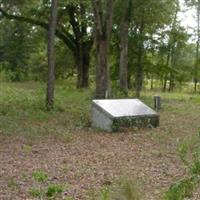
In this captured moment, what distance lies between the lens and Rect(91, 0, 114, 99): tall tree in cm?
1680

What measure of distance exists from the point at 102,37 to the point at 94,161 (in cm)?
898

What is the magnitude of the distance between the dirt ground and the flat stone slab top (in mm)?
325

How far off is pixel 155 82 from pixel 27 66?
15.0m

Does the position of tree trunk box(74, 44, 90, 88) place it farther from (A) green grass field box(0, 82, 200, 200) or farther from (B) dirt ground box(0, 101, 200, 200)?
(B) dirt ground box(0, 101, 200, 200)

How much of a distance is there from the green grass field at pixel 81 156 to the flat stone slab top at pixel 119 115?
25 centimetres

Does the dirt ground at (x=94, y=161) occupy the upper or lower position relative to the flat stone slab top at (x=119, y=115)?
lower

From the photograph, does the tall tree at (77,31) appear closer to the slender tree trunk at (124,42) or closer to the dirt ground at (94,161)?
the slender tree trunk at (124,42)

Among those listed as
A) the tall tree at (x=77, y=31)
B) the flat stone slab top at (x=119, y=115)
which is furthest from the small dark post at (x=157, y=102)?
the tall tree at (x=77, y=31)

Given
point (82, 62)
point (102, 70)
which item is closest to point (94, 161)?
point (102, 70)

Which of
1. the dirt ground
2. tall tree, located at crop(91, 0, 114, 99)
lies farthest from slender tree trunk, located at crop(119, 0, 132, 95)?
the dirt ground

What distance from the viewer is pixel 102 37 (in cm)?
1708

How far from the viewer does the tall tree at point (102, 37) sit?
16.8 meters

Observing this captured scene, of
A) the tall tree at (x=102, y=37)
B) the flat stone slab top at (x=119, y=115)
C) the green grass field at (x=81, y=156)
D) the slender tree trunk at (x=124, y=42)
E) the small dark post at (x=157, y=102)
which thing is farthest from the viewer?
the slender tree trunk at (x=124, y=42)

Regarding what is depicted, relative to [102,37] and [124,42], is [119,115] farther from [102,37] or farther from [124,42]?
[124,42]
